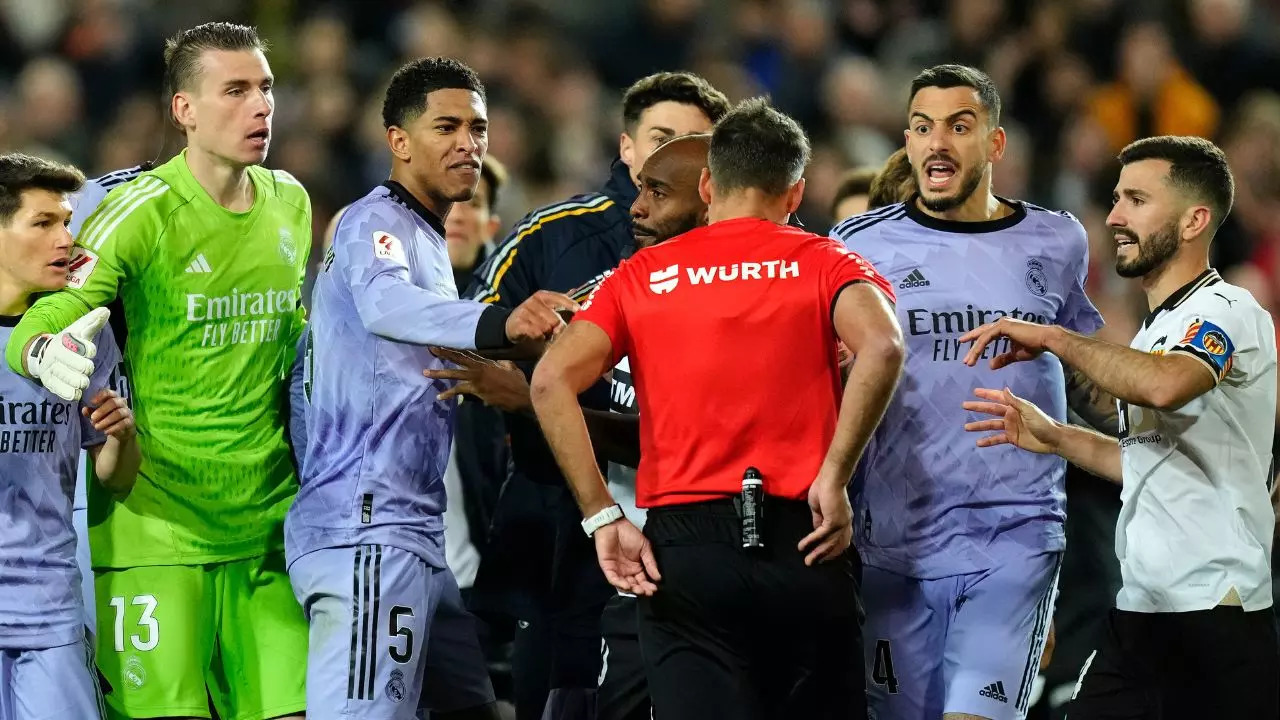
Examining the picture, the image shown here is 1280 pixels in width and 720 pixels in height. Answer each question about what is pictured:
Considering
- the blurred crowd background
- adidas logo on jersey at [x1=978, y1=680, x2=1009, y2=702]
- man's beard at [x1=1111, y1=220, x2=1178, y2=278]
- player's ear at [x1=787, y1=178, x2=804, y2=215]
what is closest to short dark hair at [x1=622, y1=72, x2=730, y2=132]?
player's ear at [x1=787, y1=178, x2=804, y2=215]

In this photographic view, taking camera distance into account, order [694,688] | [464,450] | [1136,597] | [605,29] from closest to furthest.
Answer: [694,688]
[1136,597]
[464,450]
[605,29]

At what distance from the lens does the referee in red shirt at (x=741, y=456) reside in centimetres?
485

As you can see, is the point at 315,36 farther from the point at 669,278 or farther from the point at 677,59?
the point at 669,278

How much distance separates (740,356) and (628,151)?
2.45 metres

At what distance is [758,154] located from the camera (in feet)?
16.9

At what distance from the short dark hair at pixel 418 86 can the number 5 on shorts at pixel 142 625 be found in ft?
5.91

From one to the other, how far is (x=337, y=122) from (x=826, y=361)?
28.0ft

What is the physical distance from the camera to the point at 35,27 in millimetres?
13352

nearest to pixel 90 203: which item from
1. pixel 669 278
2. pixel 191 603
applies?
pixel 191 603

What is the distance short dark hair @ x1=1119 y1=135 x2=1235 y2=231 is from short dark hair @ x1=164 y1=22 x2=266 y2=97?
315 cm

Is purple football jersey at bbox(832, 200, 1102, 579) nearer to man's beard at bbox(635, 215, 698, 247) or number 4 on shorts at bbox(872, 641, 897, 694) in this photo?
number 4 on shorts at bbox(872, 641, 897, 694)

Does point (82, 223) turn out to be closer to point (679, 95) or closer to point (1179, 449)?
point (679, 95)

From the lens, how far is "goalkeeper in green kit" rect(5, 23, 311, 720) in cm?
571

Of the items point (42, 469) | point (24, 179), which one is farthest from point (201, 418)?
point (24, 179)
